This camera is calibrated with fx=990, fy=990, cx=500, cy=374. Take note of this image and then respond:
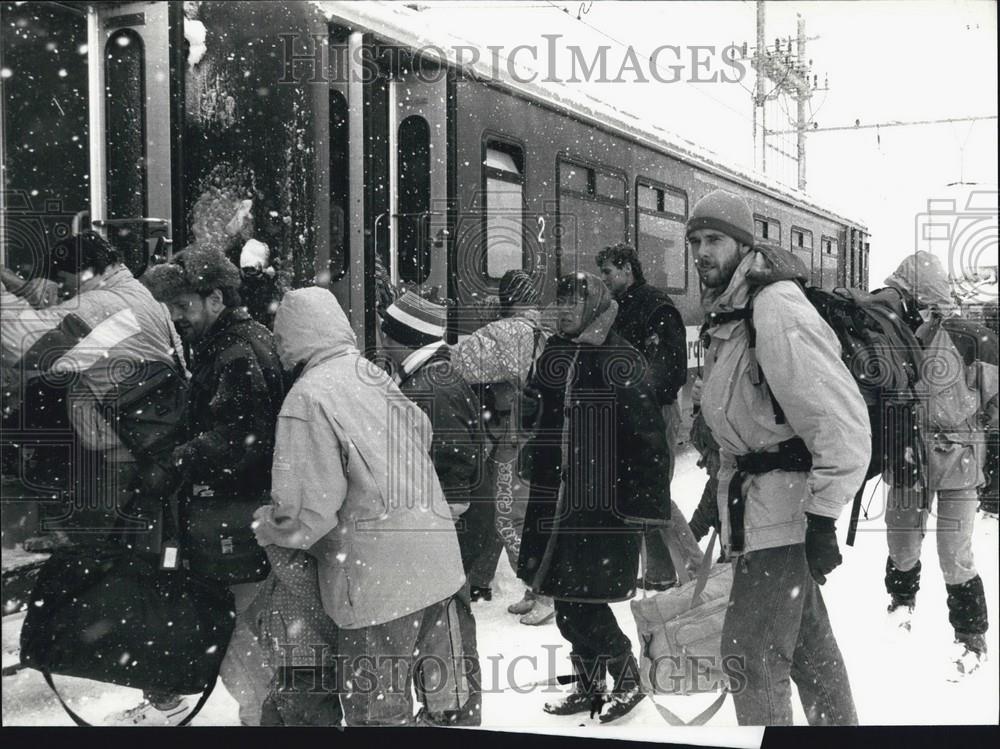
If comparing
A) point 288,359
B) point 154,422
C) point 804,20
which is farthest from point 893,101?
point 154,422

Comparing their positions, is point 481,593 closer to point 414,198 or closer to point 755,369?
point 755,369

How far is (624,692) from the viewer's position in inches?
142

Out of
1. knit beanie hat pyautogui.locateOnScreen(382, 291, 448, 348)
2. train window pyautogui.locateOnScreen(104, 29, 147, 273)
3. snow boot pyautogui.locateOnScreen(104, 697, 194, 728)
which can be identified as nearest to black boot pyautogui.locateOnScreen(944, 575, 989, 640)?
knit beanie hat pyautogui.locateOnScreen(382, 291, 448, 348)

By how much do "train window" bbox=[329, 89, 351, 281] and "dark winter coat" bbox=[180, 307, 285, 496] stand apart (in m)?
0.43

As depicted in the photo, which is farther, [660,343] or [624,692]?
[624,692]

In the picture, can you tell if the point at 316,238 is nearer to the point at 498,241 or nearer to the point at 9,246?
the point at 498,241

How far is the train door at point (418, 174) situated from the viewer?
3.59 metres

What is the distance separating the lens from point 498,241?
3574 millimetres

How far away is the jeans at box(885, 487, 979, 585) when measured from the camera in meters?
3.60

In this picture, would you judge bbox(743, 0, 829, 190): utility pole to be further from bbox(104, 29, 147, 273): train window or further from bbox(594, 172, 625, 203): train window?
bbox(104, 29, 147, 273): train window

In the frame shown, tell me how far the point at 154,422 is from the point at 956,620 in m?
2.95

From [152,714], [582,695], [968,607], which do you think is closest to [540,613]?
[582,695]

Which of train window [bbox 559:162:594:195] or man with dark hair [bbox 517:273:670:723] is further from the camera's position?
train window [bbox 559:162:594:195]

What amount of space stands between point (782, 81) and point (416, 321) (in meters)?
1.67
